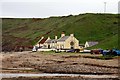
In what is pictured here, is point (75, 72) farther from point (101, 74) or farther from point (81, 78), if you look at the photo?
point (81, 78)

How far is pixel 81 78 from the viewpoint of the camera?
44.5 metres

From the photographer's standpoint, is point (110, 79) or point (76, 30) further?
point (76, 30)

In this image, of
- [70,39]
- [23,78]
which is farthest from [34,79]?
[70,39]

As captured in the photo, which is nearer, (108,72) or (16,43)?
(108,72)

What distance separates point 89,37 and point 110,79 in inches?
5425

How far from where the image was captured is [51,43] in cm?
14512

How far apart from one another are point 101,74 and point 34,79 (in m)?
9.33

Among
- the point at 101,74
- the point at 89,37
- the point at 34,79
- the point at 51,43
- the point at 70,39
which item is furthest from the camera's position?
the point at 89,37

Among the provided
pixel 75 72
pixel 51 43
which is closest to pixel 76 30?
pixel 51 43

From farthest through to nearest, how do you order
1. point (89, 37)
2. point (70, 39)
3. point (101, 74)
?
point (89, 37), point (70, 39), point (101, 74)

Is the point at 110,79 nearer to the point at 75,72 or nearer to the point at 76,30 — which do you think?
the point at 75,72

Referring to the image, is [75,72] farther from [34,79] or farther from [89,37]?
[89,37]

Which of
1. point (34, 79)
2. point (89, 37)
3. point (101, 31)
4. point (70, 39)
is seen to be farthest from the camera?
point (101, 31)

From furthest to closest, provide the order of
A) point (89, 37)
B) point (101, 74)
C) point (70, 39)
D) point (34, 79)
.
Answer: point (89, 37) < point (70, 39) < point (101, 74) < point (34, 79)
